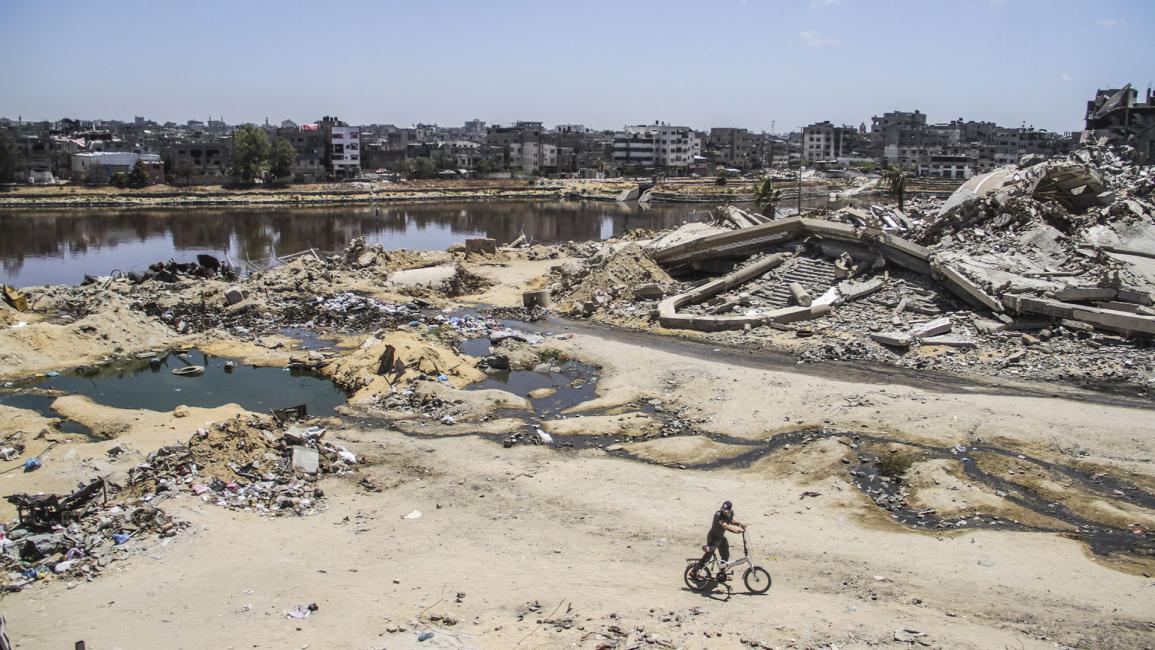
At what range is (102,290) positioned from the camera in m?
26.0

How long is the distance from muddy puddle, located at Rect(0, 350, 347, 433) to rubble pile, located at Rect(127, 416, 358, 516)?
322 centimetres

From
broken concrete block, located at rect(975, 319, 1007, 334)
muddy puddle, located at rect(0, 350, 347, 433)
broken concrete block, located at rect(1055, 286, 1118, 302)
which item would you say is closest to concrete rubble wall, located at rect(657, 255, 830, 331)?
broken concrete block, located at rect(975, 319, 1007, 334)

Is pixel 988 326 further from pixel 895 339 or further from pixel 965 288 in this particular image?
pixel 895 339

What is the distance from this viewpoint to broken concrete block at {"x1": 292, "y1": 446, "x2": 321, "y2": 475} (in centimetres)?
1266


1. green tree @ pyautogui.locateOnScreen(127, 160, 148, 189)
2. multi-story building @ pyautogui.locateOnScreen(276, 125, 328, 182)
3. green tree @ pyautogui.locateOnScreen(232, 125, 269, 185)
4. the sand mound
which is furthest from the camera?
multi-story building @ pyautogui.locateOnScreen(276, 125, 328, 182)

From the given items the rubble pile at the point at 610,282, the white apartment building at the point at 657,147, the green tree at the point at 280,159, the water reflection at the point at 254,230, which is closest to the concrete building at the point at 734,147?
the white apartment building at the point at 657,147

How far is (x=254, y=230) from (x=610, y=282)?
37.5m

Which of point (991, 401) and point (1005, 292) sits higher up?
point (1005, 292)

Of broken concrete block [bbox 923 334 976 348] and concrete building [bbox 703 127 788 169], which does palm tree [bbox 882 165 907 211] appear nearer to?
broken concrete block [bbox 923 334 976 348]

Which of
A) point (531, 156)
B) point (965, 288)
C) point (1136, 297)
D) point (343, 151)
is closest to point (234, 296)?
point (965, 288)

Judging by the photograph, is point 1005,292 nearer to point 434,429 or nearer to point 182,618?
point 434,429

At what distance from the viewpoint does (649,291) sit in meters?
25.2

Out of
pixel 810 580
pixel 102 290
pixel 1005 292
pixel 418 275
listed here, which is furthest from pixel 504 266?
pixel 810 580

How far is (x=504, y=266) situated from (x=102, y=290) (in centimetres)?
1473
